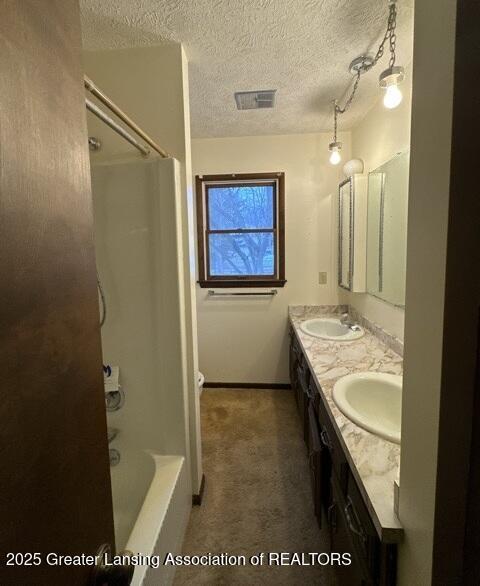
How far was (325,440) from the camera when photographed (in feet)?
4.49

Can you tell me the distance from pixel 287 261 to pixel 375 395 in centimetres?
177

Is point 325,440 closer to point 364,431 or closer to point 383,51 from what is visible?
point 364,431

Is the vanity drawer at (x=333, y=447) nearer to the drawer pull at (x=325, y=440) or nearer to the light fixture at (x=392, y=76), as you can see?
the drawer pull at (x=325, y=440)

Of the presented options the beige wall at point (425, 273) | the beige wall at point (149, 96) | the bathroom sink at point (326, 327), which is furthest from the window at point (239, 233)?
the beige wall at point (425, 273)

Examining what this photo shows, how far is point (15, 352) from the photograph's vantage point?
1.30 ft

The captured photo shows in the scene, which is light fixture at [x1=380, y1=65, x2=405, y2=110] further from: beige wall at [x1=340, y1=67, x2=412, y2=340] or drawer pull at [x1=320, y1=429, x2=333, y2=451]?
drawer pull at [x1=320, y1=429, x2=333, y2=451]

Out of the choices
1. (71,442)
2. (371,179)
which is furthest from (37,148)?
(371,179)

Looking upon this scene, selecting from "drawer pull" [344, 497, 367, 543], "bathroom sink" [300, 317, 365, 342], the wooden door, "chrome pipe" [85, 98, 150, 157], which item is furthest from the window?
the wooden door

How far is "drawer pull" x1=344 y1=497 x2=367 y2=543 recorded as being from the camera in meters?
0.88

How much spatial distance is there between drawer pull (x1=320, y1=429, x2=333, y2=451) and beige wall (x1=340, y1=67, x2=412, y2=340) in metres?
0.81

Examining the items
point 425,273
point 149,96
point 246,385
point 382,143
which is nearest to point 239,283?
point 246,385

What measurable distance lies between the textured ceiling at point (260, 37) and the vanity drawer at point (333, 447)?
1813 mm

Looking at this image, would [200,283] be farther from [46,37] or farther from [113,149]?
[46,37]

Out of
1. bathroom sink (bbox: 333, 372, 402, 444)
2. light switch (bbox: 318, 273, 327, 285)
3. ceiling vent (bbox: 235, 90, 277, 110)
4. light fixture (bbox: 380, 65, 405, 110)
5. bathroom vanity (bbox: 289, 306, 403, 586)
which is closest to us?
bathroom vanity (bbox: 289, 306, 403, 586)
